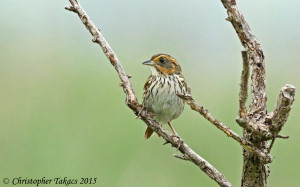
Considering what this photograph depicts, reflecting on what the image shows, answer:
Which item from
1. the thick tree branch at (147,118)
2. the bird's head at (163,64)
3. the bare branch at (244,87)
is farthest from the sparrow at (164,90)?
the bare branch at (244,87)

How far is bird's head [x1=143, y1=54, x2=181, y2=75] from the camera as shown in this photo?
466cm

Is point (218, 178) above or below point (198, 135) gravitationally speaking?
below

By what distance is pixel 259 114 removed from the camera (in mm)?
3098

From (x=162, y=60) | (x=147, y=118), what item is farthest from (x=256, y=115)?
(x=162, y=60)

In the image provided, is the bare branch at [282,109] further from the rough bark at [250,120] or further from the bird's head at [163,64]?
the bird's head at [163,64]

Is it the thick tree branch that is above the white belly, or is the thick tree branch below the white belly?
below

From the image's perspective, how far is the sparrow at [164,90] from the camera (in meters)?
4.47

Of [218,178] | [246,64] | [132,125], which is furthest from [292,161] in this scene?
[246,64]

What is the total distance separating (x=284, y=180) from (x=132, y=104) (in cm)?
275

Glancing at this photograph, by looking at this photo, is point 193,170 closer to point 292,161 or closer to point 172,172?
point 172,172

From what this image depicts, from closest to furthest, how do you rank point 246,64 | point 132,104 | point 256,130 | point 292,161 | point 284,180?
point 246,64, point 256,130, point 132,104, point 284,180, point 292,161
